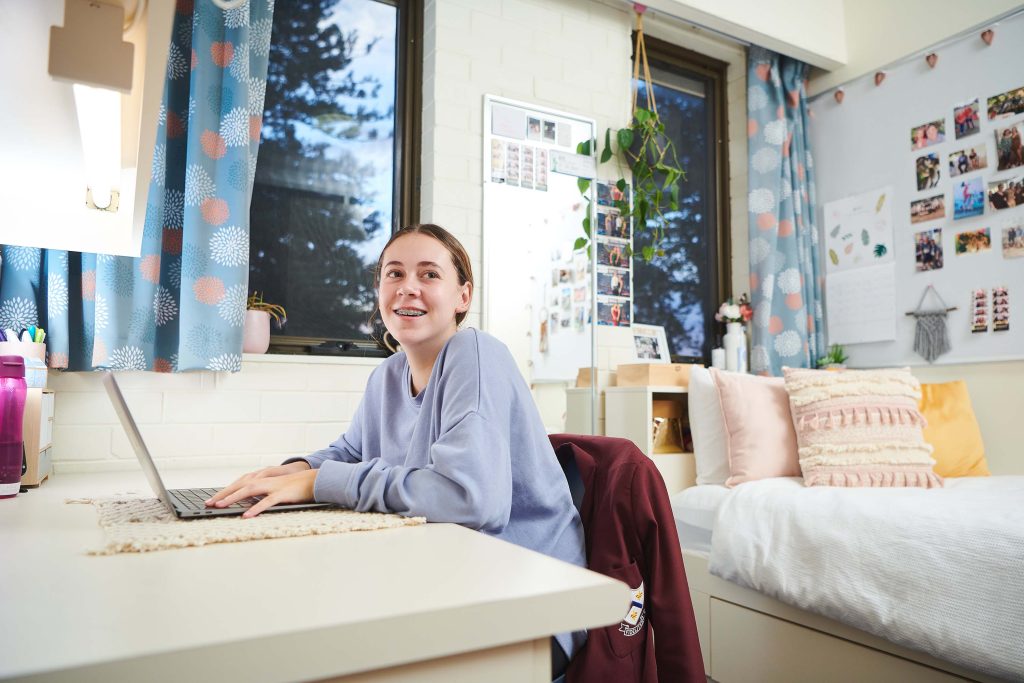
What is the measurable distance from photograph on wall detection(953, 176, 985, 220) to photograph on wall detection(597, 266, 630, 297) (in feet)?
4.38

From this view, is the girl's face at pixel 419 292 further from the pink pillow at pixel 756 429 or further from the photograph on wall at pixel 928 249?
the photograph on wall at pixel 928 249

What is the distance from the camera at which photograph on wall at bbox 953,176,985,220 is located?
109 inches

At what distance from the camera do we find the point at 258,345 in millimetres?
2215

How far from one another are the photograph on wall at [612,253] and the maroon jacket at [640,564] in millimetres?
1917

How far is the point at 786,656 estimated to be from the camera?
181cm

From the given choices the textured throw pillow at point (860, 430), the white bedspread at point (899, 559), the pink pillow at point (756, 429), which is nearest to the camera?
the white bedspread at point (899, 559)

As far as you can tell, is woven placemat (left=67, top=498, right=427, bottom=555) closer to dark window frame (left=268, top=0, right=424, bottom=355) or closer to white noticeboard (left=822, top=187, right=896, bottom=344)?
dark window frame (left=268, top=0, right=424, bottom=355)

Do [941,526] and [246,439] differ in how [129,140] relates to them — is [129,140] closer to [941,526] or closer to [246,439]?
[246,439]

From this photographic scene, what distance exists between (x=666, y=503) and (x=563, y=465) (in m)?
0.21

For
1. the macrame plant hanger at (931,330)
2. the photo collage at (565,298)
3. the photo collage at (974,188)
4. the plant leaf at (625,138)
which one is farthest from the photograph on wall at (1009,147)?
the photo collage at (565,298)

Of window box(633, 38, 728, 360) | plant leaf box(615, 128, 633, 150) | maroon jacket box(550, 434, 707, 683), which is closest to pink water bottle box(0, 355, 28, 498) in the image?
maroon jacket box(550, 434, 707, 683)

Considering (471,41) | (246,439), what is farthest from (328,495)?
(471,41)

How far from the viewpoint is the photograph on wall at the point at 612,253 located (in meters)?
2.99

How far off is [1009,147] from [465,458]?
283 cm
